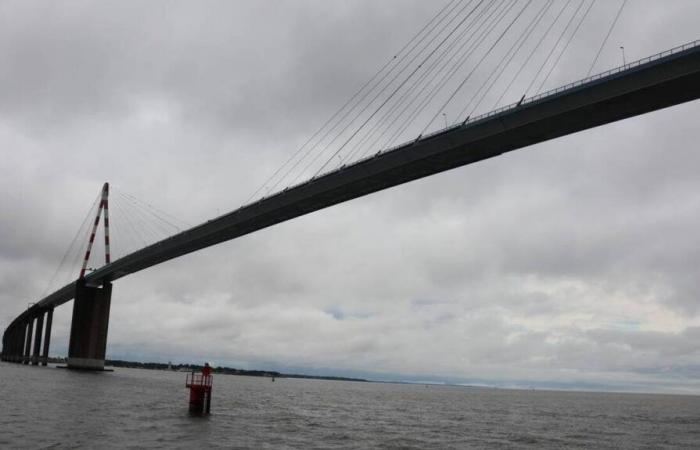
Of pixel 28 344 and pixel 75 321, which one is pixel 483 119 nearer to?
pixel 75 321

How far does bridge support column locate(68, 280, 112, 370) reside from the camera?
340ft

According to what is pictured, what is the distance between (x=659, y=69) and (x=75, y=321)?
96.9 meters

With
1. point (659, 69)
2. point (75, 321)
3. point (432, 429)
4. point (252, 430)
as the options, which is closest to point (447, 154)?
point (659, 69)

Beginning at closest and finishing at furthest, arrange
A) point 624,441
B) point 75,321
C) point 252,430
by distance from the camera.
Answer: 1. point 252,430
2. point 624,441
3. point 75,321

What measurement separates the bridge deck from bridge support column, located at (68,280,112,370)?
41.6 meters

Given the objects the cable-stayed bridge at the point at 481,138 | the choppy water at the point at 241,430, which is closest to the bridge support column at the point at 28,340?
the cable-stayed bridge at the point at 481,138

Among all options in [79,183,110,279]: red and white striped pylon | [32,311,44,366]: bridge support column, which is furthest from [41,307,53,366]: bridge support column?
[79,183,110,279]: red and white striped pylon

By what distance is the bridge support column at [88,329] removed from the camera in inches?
4080

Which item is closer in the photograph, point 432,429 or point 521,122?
point 432,429

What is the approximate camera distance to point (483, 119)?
4750 cm

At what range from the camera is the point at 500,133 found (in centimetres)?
4728

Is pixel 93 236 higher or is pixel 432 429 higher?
pixel 93 236

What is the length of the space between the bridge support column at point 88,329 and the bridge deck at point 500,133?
41.6m

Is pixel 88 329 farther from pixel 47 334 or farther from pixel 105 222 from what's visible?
pixel 47 334
